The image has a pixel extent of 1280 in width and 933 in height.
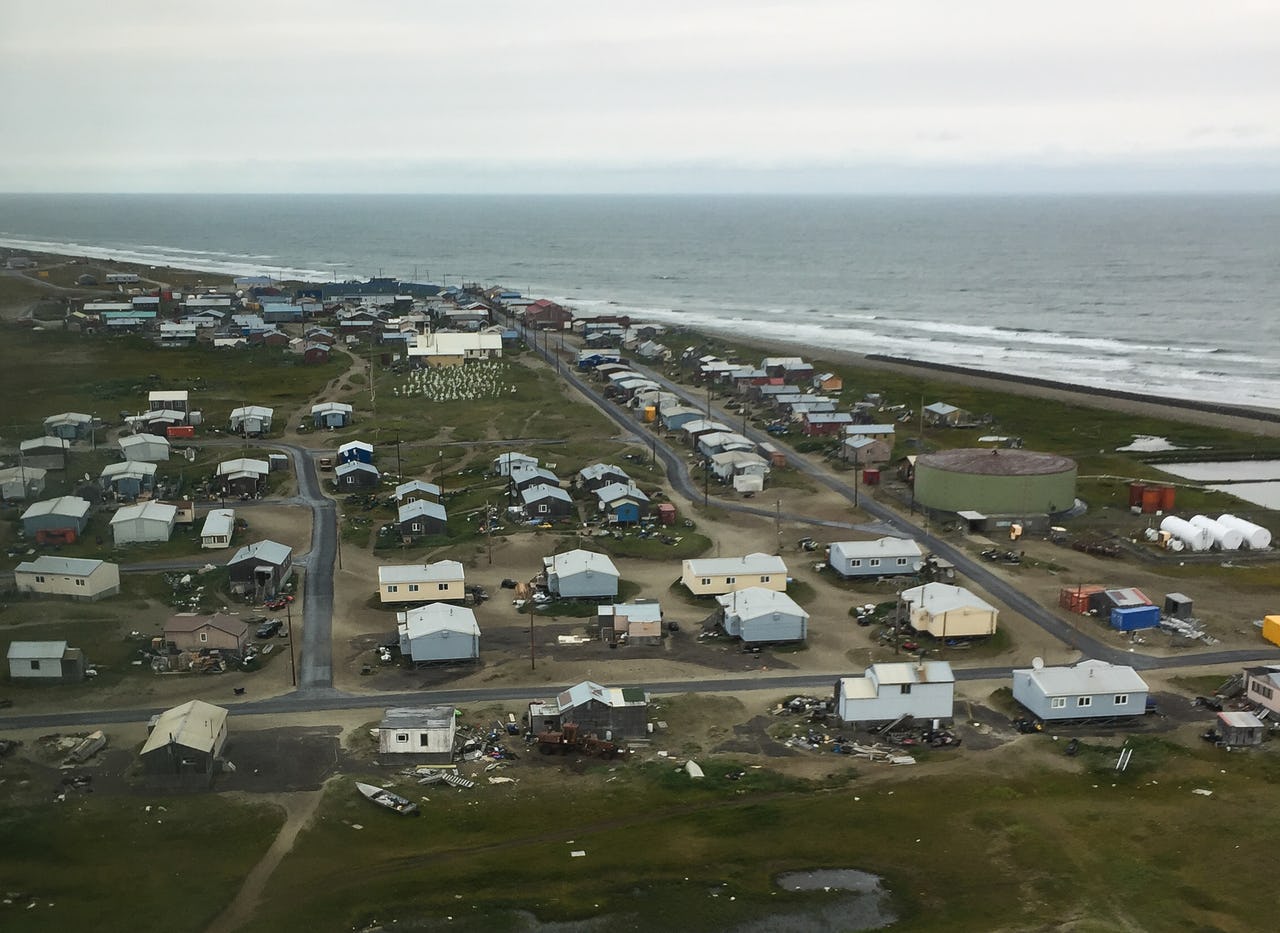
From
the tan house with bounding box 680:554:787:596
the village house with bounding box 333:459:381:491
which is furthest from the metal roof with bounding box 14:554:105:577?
the tan house with bounding box 680:554:787:596

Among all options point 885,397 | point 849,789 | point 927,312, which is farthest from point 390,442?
point 927,312

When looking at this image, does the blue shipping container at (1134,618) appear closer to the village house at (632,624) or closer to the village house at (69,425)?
the village house at (632,624)

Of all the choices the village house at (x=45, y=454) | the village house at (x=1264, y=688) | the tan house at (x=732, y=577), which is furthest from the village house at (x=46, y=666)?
the village house at (x=1264, y=688)

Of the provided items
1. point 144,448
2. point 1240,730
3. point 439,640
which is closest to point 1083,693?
point 1240,730

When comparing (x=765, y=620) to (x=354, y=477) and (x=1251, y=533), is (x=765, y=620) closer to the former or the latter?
(x=1251, y=533)

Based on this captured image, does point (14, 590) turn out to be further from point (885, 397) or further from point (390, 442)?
point (885, 397)

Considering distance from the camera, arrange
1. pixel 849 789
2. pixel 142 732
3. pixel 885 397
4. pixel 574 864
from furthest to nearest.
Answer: pixel 885 397
pixel 142 732
pixel 849 789
pixel 574 864
